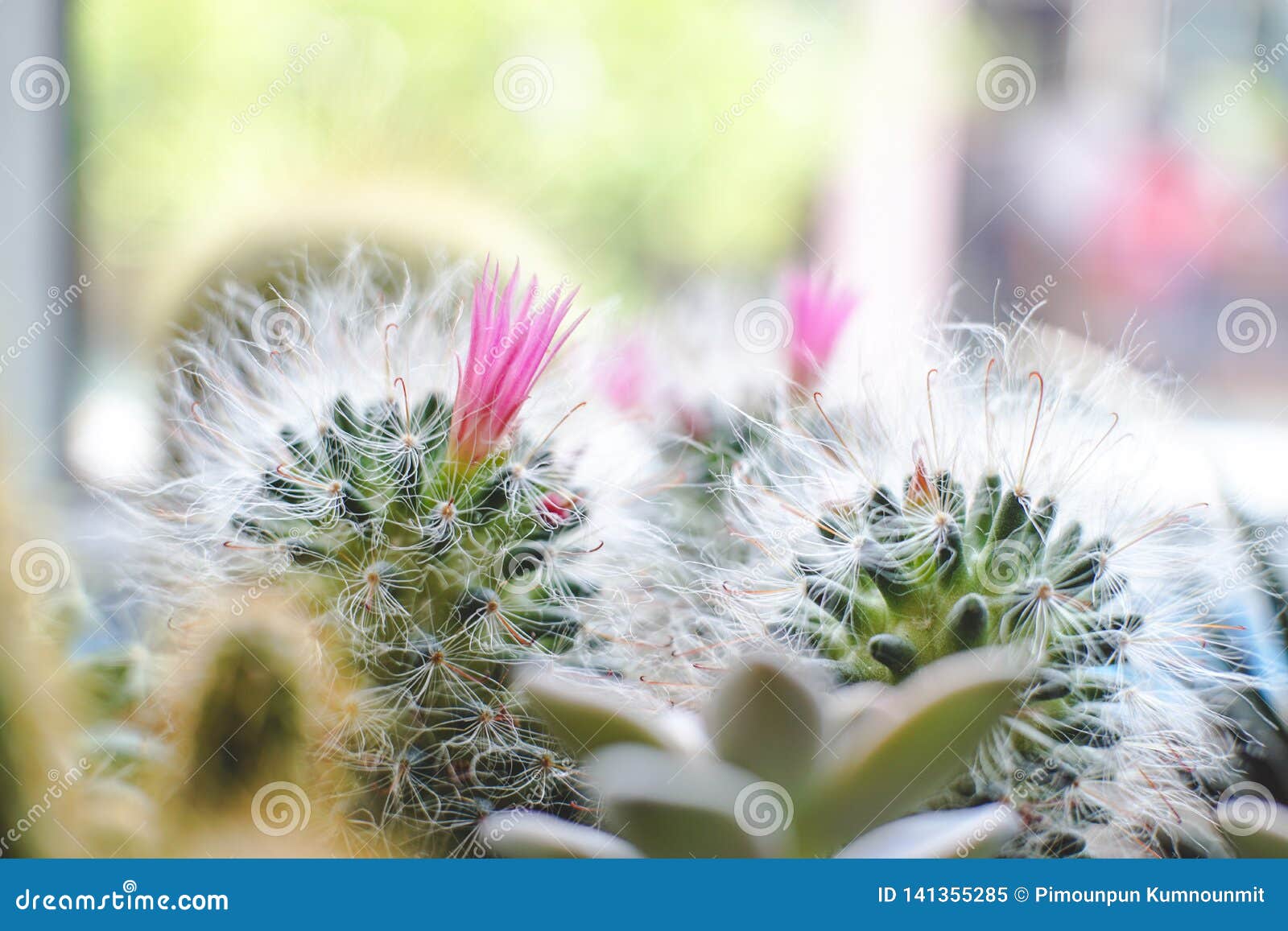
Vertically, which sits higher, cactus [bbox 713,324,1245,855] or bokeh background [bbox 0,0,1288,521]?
bokeh background [bbox 0,0,1288,521]

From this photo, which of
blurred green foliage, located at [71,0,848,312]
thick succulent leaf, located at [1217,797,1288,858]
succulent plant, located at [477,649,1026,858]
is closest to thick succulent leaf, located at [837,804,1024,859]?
succulent plant, located at [477,649,1026,858]

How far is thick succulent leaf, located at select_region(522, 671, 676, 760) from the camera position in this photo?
295 mm

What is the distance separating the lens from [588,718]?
296 mm

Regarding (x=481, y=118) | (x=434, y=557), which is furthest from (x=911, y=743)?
(x=481, y=118)

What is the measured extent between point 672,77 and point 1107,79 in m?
0.66

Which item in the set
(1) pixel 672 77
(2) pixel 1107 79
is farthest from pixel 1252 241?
(1) pixel 672 77

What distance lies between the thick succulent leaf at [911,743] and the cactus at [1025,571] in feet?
0.04

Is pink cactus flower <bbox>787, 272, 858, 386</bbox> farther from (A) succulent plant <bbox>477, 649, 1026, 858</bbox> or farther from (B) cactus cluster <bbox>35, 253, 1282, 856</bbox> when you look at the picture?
(A) succulent plant <bbox>477, 649, 1026, 858</bbox>

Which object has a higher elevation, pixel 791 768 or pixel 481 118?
pixel 481 118

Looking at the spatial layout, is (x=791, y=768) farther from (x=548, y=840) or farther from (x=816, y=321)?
(x=816, y=321)

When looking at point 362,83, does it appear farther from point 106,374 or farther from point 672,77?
point 672,77

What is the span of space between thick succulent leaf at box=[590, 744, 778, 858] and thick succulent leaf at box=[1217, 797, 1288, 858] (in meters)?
0.17

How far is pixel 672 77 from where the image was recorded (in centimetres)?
158

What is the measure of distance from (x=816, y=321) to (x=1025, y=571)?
0.15 metres
